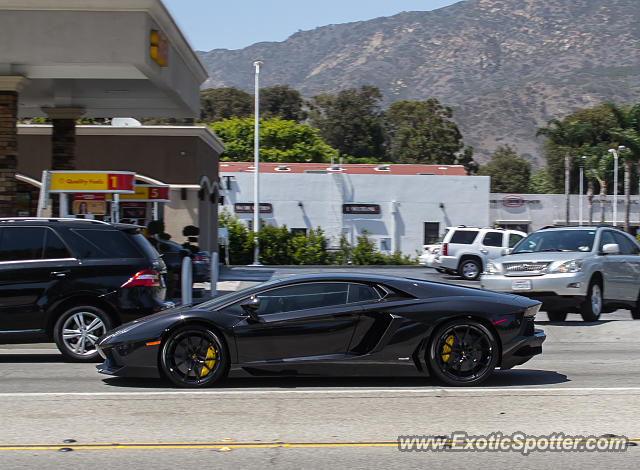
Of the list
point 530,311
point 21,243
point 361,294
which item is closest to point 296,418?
point 361,294

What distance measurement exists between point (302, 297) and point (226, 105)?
10647 cm

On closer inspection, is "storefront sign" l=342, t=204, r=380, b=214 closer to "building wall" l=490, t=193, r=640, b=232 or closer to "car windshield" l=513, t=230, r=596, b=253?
"building wall" l=490, t=193, r=640, b=232

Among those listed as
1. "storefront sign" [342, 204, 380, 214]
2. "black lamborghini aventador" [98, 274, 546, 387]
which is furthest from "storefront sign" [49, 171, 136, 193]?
"storefront sign" [342, 204, 380, 214]

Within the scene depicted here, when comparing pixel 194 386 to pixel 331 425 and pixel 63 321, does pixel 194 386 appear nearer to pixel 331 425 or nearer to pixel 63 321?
pixel 331 425

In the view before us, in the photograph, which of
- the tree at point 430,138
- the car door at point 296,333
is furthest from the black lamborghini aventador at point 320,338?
the tree at point 430,138

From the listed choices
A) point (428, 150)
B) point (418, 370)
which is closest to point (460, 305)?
point (418, 370)

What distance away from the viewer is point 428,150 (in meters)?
102

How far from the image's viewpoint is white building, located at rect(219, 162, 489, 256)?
48375 millimetres

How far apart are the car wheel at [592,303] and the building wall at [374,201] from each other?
1360 inches

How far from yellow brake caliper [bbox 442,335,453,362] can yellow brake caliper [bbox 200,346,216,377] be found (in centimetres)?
238

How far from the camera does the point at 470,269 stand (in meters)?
31.0

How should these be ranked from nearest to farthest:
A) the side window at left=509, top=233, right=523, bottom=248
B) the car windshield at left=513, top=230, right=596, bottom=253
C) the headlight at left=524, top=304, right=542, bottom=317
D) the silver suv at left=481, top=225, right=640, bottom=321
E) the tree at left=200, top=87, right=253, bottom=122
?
the headlight at left=524, top=304, right=542, bottom=317 → the silver suv at left=481, top=225, right=640, bottom=321 → the car windshield at left=513, top=230, right=596, bottom=253 → the side window at left=509, top=233, right=523, bottom=248 → the tree at left=200, top=87, right=253, bottom=122

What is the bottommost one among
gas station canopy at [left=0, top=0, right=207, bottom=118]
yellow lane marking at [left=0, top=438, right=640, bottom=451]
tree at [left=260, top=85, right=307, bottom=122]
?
yellow lane marking at [left=0, top=438, right=640, bottom=451]

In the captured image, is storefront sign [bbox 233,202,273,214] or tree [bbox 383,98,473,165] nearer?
storefront sign [bbox 233,202,273,214]
